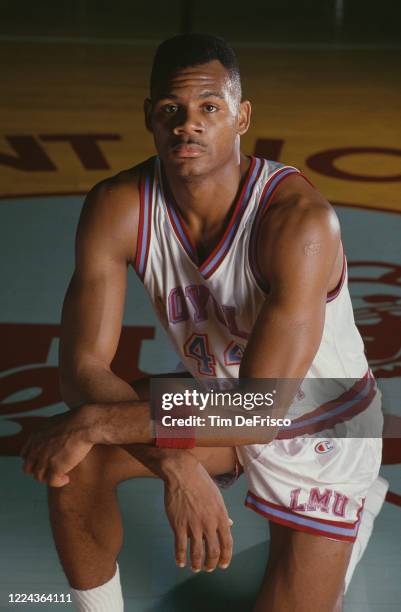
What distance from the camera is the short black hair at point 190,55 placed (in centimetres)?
242

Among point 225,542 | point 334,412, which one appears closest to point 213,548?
point 225,542

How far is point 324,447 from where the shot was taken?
2.60 m

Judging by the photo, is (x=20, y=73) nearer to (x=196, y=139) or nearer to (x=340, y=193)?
(x=340, y=193)

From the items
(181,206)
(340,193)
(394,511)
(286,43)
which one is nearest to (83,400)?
(181,206)

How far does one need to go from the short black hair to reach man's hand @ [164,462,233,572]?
0.93 meters

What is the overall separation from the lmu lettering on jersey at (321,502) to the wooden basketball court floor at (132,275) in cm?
34

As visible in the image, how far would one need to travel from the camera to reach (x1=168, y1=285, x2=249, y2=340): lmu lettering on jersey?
8.48ft

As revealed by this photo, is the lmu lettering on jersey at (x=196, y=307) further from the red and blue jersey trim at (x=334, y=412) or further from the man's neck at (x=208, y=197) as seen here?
the red and blue jersey trim at (x=334, y=412)

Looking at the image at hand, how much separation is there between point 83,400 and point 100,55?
7.40 meters

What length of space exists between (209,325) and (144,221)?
310mm

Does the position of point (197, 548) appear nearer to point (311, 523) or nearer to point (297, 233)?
point (311, 523)

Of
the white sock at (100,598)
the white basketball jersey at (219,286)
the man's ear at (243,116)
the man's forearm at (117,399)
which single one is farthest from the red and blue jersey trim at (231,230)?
the white sock at (100,598)

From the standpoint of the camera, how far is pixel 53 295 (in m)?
4.55

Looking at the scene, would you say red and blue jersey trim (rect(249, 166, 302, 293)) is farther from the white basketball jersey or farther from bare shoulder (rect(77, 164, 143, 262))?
bare shoulder (rect(77, 164, 143, 262))
